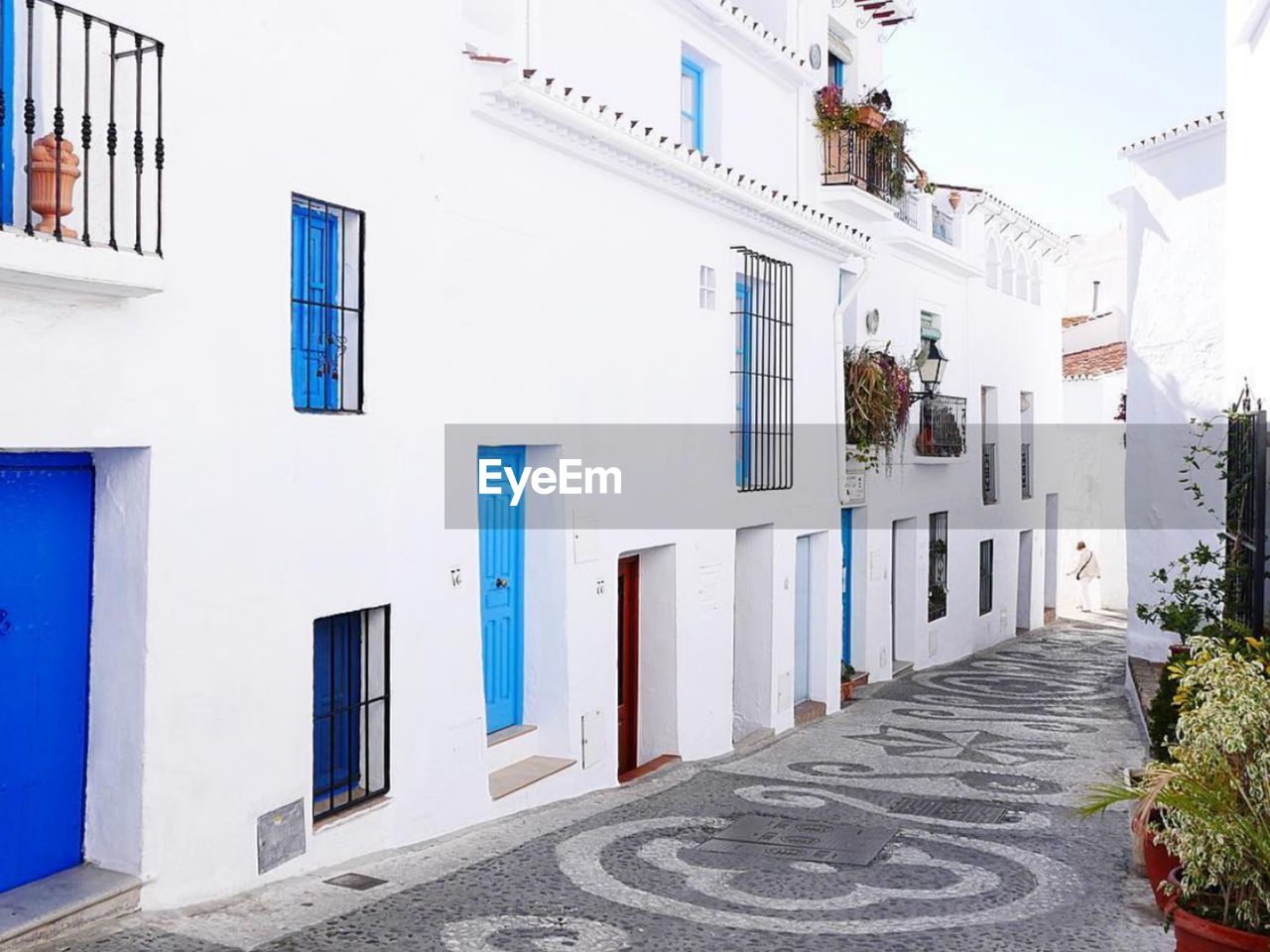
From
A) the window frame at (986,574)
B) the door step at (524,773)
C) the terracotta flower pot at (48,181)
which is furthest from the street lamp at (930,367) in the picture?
the terracotta flower pot at (48,181)

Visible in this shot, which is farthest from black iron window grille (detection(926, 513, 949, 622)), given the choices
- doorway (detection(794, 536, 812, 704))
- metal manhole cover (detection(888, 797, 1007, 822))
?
metal manhole cover (detection(888, 797, 1007, 822))

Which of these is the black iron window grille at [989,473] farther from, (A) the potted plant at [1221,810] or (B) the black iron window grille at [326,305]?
(A) the potted plant at [1221,810]

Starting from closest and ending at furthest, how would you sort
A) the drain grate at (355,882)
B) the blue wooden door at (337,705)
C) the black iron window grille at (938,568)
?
the drain grate at (355,882) < the blue wooden door at (337,705) < the black iron window grille at (938,568)

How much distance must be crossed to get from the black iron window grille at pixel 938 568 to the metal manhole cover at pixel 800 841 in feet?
34.8

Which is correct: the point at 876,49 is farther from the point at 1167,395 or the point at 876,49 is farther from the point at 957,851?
the point at 957,851

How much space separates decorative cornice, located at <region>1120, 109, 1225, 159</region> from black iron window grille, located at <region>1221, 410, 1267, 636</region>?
21.7ft

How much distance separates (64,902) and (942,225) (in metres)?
16.9

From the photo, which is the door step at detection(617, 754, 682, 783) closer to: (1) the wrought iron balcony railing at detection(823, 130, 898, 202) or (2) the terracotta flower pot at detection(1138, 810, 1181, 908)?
(2) the terracotta flower pot at detection(1138, 810, 1181, 908)

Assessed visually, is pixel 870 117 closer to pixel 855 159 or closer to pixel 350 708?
pixel 855 159

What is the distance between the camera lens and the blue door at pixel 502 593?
8992 millimetres

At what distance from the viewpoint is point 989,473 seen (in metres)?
22.1

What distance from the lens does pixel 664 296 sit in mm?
10766

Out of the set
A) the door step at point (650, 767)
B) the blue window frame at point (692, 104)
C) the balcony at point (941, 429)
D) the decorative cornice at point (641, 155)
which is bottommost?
the door step at point (650, 767)

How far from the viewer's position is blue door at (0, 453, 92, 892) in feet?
18.2
